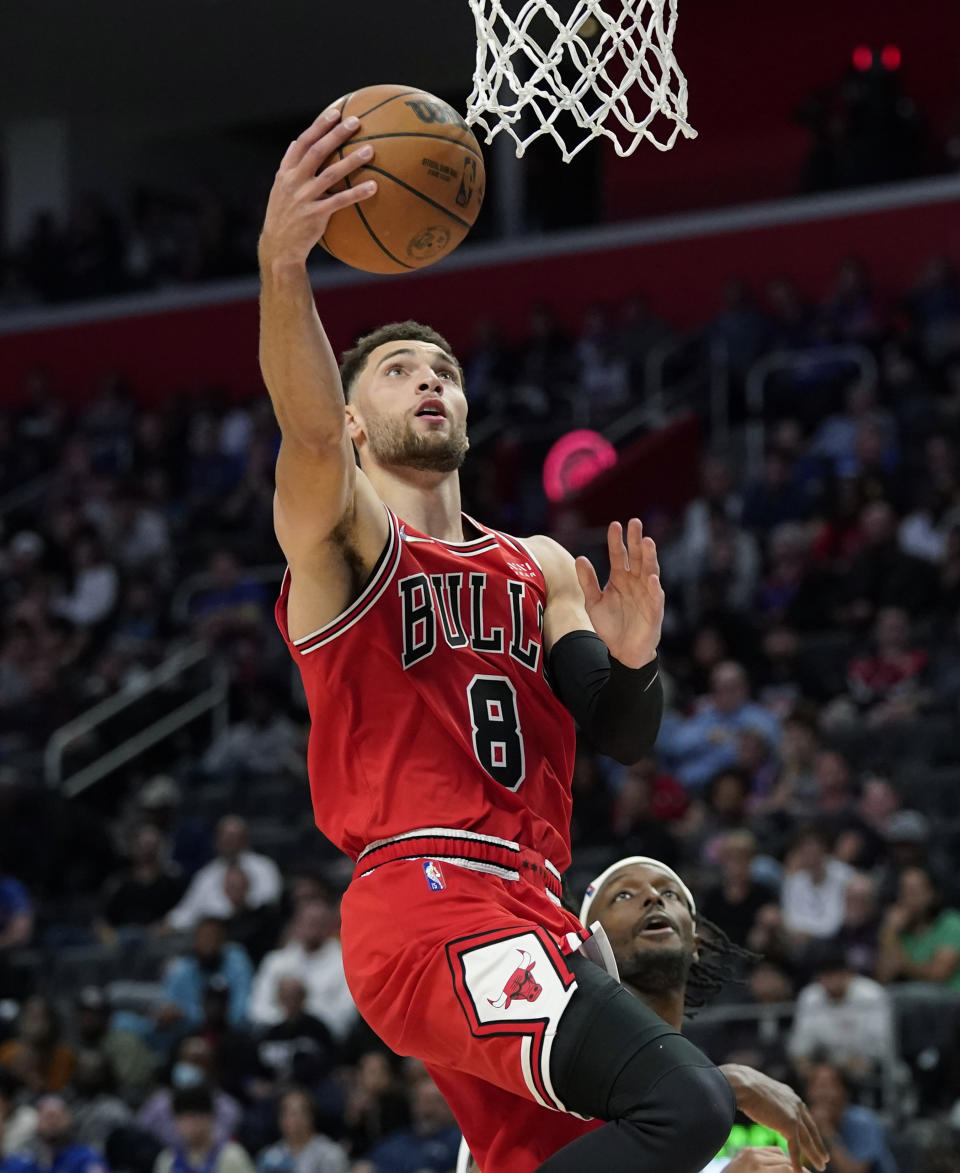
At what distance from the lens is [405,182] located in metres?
4.42

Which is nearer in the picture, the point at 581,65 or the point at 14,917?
the point at 581,65

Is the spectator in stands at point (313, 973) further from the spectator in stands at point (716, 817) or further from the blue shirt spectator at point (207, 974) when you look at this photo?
the spectator in stands at point (716, 817)

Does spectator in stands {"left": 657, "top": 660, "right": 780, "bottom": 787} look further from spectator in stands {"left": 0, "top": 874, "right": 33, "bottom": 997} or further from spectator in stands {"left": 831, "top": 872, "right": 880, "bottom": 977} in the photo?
spectator in stands {"left": 0, "top": 874, "right": 33, "bottom": 997}

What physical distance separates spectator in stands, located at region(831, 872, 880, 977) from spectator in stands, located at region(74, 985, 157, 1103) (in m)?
4.05

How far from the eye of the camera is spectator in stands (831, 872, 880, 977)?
9.84m

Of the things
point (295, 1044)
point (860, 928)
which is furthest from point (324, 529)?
point (295, 1044)

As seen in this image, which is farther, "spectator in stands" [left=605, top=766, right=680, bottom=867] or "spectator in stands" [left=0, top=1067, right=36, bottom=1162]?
"spectator in stands" [left=605, top=766, right=680, bottom=867]

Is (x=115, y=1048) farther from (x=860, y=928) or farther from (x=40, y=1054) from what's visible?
(x=860, y=928)

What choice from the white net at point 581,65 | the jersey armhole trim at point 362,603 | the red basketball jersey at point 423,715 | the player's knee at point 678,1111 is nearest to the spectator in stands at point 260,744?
the white net at point 581,65

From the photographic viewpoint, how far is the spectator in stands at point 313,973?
11.0m

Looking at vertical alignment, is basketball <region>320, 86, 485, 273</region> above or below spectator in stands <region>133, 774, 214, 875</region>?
above

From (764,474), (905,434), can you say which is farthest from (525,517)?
(905,434)

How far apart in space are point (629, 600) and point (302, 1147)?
19.2 feet

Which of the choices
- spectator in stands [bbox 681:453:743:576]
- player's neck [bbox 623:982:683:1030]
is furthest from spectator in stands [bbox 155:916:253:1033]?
player's neck [bbox 623:982:683:1030]
